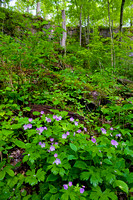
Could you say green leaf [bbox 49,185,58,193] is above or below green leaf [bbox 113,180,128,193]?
below

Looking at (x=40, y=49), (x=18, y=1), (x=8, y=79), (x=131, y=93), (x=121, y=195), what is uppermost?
(x=18, y=1)

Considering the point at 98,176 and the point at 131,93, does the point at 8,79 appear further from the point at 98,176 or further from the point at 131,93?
the point at 131,93

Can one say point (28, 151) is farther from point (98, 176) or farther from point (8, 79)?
point (8, 79)

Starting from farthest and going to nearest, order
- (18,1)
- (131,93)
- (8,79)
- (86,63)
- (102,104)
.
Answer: (18,1)
(86,63)
(131,93)
(102,104)
(8,79)

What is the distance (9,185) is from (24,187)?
191mm

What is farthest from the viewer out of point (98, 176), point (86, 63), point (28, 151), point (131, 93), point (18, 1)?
point (18, 1)

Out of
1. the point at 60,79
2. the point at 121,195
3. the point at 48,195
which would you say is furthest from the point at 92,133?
the point at 60,79

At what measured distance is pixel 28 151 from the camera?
49.4 inches

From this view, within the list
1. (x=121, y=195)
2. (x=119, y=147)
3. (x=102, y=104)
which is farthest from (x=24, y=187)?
(x=102, y=104)

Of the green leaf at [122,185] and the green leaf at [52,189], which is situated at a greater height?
the green leaf at [122,185]

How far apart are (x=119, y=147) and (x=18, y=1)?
947 inches

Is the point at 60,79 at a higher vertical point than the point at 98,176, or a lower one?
higher

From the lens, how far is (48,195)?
1.10 m

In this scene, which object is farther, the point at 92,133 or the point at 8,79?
the point at 8,79
